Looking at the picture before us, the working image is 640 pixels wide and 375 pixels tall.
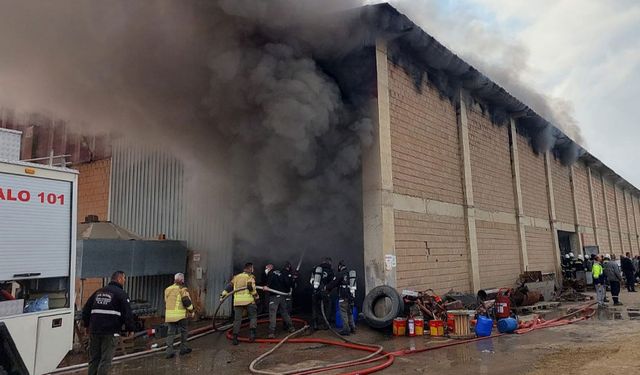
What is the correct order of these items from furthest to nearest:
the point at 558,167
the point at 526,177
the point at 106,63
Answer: the point at 558,167
the point at 526,177
the point at 106,63

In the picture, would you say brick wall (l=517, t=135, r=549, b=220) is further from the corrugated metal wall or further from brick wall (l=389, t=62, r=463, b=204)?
the corrugated metal wall

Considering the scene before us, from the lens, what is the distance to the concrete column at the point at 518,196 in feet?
54.4

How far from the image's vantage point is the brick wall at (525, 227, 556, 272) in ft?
57.4

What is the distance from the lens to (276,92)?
10.0 m

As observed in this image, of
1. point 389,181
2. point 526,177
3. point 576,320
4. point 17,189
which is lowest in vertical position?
point 576,320

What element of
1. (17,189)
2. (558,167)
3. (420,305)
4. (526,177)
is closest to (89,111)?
(17,189)

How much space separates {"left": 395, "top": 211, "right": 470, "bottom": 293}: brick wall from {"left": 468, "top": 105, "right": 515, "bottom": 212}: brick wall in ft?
6.28

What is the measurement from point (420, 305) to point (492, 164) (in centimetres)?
752

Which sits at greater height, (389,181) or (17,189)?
(389,181)

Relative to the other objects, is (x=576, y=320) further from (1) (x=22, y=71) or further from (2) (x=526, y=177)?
(1) (x=22, y=71)

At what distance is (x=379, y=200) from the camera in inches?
402

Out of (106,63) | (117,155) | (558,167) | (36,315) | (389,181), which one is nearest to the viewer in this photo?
(36,315)

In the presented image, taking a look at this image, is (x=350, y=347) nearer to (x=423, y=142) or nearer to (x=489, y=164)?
(x=423, y=142)

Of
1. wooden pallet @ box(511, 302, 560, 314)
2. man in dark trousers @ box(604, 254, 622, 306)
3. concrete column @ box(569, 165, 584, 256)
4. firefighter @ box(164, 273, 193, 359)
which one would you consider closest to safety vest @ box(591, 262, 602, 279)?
man in dark trousers @ box(604, 254, 622, 306)
